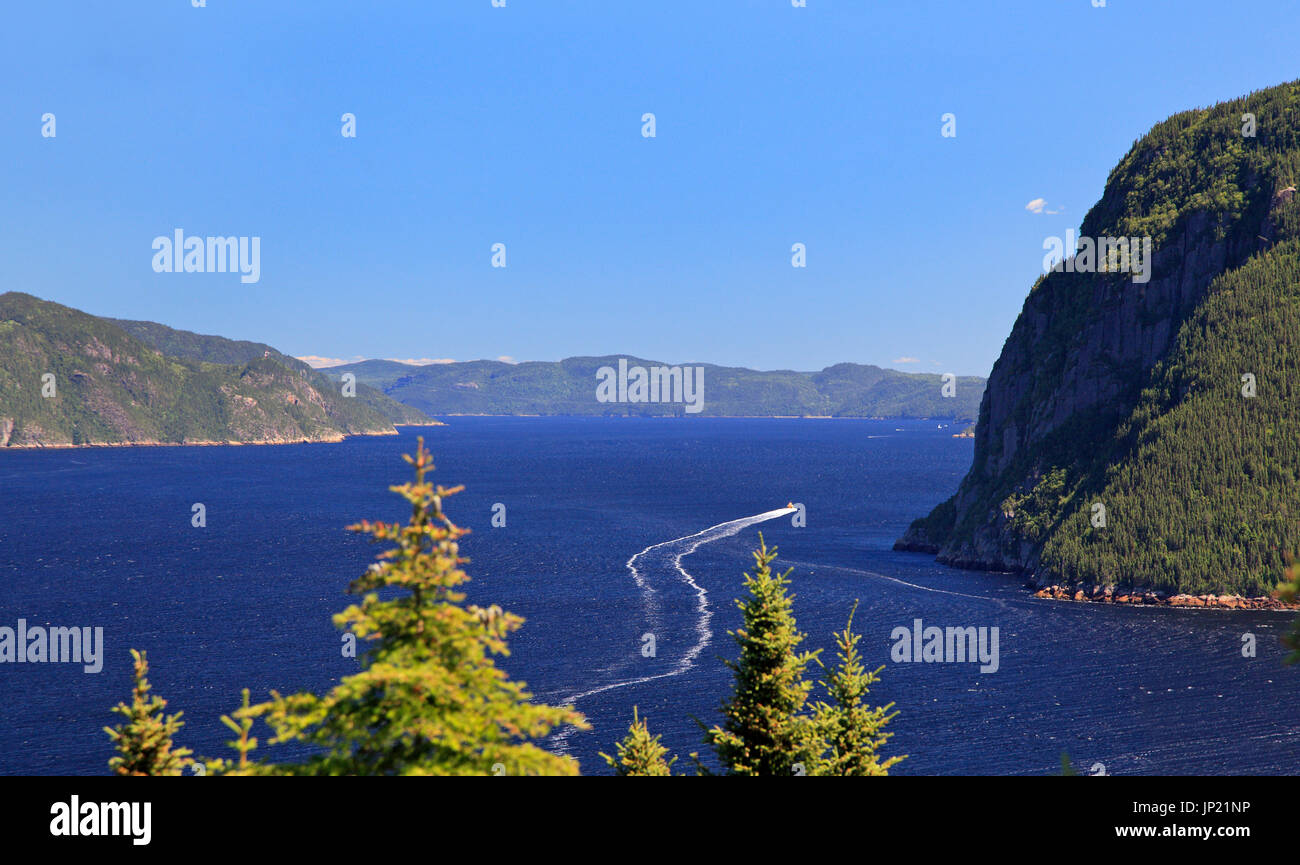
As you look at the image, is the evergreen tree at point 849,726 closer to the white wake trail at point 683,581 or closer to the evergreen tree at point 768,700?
the evergreen tree at point 768,700

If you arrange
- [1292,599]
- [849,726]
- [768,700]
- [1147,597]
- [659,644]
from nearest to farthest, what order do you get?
[1292,599]
[768,700]
[849,726]
[659,644]
[1147,597]

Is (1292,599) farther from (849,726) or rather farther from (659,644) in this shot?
(659,644)

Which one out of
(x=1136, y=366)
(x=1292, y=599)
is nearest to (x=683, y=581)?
(x=1136, y=366)

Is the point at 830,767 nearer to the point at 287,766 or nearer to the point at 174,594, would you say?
the point at 287,766

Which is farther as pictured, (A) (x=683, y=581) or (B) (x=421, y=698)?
(A) (x=683, y=581)

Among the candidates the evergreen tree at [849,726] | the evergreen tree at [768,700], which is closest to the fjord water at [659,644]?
the evergreen tree at [849,726]

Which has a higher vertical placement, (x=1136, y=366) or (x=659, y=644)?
(x=1136, y=366)

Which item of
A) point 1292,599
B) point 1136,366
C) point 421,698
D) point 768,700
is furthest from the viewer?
point 1136,366
